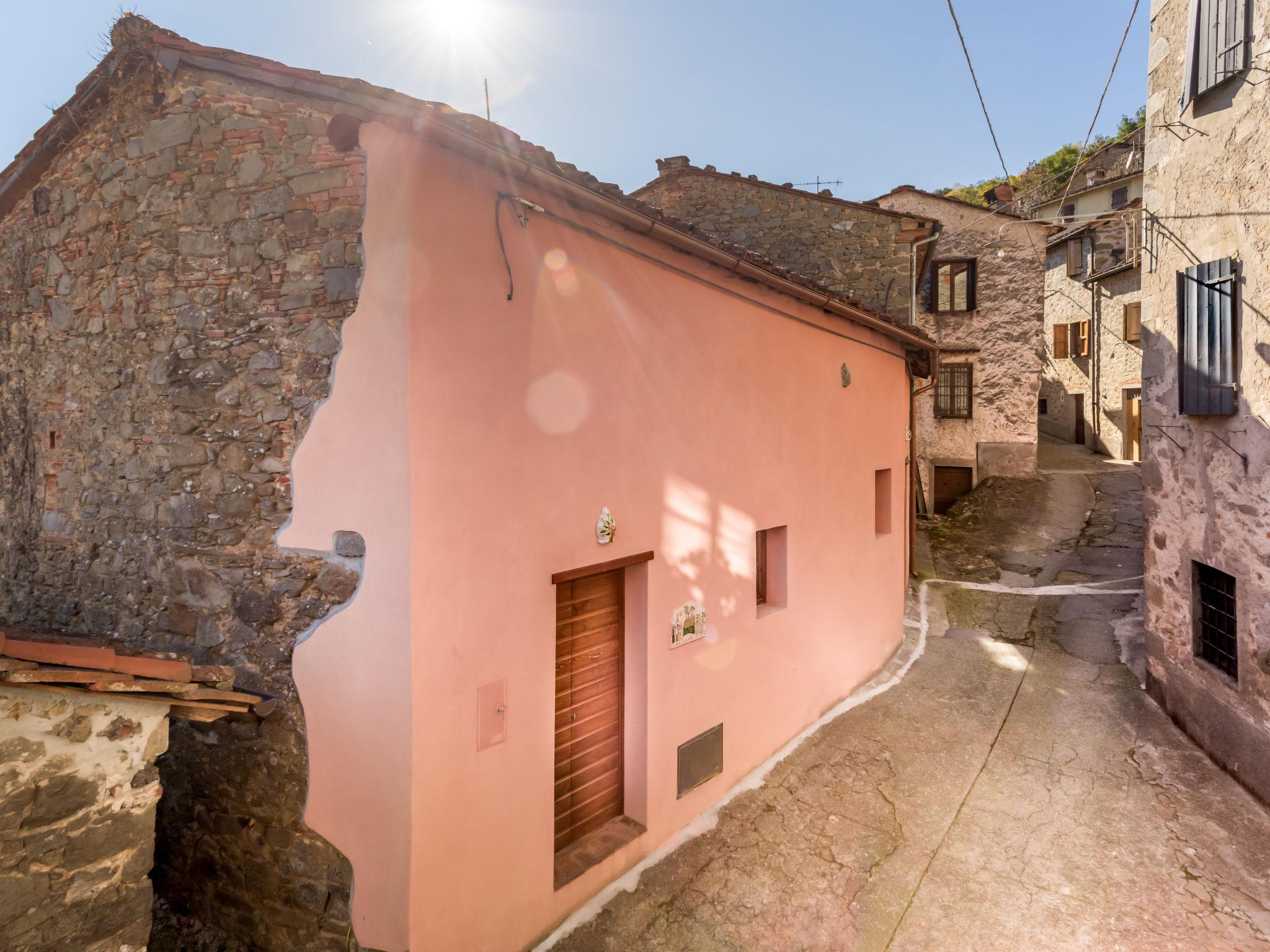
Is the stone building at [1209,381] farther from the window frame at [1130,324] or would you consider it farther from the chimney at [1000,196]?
the window frame at [1130,324]

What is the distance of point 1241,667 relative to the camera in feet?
20.7

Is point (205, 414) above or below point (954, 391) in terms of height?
below

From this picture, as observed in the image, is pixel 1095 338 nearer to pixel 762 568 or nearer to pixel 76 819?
pixel 762 568

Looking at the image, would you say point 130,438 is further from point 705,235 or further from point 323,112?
point 705,235

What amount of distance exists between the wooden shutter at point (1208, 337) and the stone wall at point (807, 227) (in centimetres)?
477

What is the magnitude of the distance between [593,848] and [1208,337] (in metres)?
7.28

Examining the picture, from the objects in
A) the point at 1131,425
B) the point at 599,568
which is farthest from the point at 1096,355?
the point at 599,568

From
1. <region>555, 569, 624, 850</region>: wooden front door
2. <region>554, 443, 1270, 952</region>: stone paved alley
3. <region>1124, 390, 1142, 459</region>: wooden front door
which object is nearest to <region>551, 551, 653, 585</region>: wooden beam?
<region>555, 569, 624, 850</region>: wooden front door

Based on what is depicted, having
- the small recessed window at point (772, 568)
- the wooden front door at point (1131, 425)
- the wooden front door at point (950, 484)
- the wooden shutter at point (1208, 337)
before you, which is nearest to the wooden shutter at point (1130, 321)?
the wooden front door at point (1131, 425)

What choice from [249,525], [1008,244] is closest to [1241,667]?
[249,525]

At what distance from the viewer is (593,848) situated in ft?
16.4

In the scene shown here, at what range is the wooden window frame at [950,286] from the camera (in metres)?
17.7

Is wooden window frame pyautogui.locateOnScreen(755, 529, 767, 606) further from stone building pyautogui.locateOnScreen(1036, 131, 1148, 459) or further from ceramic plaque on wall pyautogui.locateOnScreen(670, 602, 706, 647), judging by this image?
stone building pyautogui.locateOnScreen(1036, 131, 1148, 459)

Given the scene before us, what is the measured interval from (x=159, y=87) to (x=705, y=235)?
151 inches
